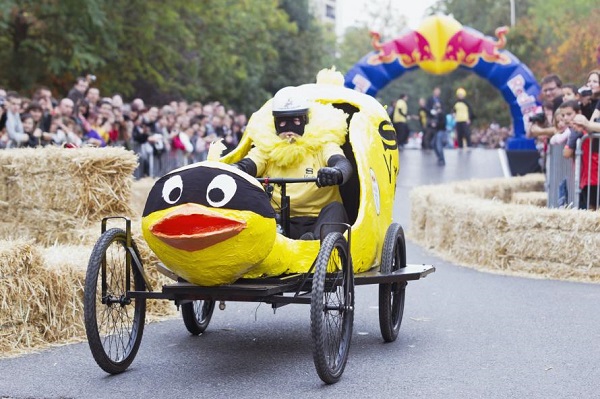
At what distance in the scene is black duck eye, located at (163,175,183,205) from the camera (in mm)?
6195

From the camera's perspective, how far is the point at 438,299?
384 inches

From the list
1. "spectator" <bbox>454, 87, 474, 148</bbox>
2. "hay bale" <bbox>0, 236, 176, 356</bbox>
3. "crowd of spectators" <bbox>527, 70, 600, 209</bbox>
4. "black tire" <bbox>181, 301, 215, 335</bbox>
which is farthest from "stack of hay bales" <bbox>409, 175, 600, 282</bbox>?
"spectator" <bbox>454, 87, 474, 148</bbox>

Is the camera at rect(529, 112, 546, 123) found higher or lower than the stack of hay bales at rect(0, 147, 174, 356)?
higher

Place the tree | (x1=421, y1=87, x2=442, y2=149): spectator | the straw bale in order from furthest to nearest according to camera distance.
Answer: (x1=421, y1=87, x2=442, y2=149): spectator < the tree < the straw bale

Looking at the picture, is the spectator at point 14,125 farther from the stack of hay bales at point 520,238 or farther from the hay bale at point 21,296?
the hay bale at point 21,296

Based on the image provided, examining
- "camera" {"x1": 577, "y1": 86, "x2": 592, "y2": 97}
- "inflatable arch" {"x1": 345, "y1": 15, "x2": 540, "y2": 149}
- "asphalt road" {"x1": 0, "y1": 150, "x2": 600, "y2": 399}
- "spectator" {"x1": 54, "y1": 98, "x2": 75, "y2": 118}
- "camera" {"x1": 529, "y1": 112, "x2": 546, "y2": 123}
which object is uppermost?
"inflatable arch" {"x1": 345, "y1": 15, "x2": 540, "y2": 149}

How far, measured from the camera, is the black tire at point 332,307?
6.04 meters

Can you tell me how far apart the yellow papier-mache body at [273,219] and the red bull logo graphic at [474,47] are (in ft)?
64.9

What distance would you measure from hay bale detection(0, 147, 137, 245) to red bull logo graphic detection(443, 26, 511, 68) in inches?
750

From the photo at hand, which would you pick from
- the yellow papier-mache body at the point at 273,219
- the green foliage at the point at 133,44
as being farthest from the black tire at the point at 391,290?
the green foliage at the point at 133,44

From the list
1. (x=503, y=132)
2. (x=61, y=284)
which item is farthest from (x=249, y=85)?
(x=61, y=284)

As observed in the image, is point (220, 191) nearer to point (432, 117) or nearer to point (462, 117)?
point (432, 117)

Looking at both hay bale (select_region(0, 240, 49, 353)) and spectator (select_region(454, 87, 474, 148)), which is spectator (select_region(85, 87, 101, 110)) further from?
spectator (select_region(454, 87, 474, 148))

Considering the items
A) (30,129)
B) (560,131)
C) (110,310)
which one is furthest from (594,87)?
(110,310)
